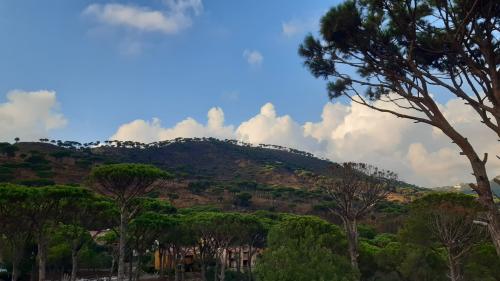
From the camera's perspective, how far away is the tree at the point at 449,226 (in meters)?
35.2

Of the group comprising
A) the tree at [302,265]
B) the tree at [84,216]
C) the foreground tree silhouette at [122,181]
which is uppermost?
the foreground tree silhouette at [122,181]

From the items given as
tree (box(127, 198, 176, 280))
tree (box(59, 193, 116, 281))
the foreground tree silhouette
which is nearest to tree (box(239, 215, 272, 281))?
tree (box(127, 198, 176, 280))

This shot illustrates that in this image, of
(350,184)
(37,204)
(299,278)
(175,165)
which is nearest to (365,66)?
(299,278)

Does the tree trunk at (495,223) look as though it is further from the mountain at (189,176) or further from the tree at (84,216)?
the mountain at (189,176)

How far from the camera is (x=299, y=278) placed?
759 inches

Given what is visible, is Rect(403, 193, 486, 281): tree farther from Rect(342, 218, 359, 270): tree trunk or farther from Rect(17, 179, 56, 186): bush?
Rect(17, 179, 56, 186): bush

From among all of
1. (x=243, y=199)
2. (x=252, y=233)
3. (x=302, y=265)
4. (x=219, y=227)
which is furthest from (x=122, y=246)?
(x=243, y=199)

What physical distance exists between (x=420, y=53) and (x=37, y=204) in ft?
104

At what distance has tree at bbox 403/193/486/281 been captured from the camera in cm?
3516

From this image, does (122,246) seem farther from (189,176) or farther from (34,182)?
(189,176)

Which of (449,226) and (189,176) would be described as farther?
(189,176)

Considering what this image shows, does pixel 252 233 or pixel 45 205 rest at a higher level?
pixel 45 205

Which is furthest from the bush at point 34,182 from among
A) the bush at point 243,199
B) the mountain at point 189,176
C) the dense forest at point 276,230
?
the bush at point 243,199

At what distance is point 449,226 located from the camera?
119ft
